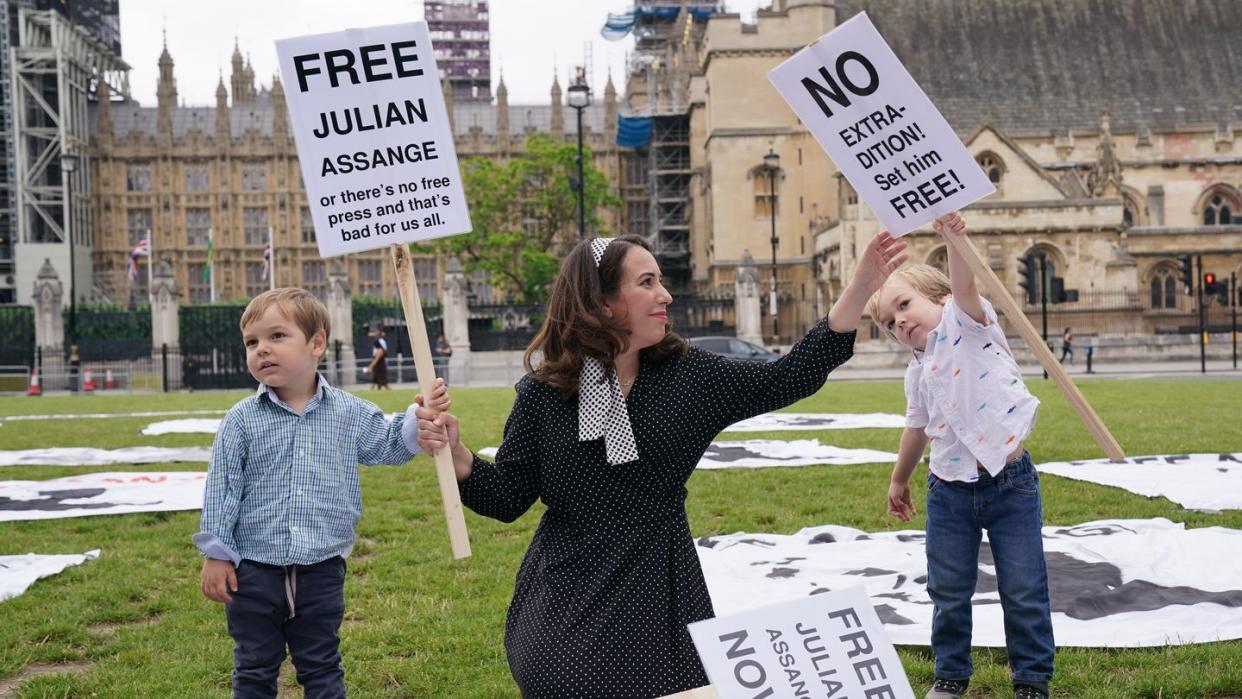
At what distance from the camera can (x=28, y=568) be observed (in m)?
6.20

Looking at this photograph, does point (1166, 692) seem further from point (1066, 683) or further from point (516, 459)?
point (516, 459)

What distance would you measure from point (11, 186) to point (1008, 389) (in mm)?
60746

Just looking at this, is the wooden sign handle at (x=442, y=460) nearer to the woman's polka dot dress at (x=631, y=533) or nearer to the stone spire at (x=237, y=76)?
the woman's polka dot dress at (x=631, y=533)

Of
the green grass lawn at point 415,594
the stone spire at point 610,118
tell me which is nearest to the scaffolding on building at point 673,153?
the stone spire at point 610,118

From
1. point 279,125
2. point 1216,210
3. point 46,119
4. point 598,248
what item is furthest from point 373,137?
point 279,125

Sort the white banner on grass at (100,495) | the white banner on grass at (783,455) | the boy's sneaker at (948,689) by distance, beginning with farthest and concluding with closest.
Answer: the white banner on grass at (783,455) < the white banner on grass at (100,495) < the boy's sneaker at (948,689)

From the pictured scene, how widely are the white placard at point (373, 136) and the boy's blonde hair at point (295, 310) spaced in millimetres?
217

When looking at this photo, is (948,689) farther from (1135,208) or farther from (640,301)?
(1135,208)

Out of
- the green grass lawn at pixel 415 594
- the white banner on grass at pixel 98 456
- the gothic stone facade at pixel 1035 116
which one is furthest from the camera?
the gothic stone facade at pixel 1035 116

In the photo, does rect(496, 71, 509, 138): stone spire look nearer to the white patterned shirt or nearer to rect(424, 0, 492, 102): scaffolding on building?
rect(424, 0, 492, 102): scaffolding on building

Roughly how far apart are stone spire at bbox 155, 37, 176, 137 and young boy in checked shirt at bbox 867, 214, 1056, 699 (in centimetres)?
6846

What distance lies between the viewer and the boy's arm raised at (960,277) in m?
3.57

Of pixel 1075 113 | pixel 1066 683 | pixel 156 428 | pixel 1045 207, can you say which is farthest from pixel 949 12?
pixel 1066 683

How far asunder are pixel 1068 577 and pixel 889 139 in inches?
104
